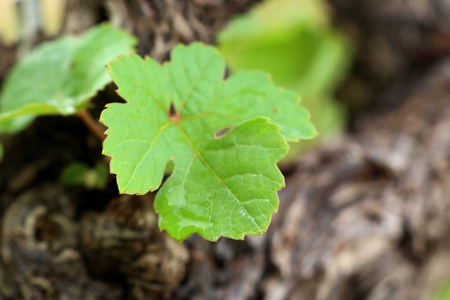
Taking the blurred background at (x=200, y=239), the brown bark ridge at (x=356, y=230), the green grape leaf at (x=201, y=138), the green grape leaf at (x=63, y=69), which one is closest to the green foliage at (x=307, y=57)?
the blurred background at (x=200, y=239)

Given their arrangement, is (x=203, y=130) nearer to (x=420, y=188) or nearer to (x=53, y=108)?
(x=53, y=108)

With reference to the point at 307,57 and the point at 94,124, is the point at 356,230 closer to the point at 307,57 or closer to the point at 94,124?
the point at 94,124

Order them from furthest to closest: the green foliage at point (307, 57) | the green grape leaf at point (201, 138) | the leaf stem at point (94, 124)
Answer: the green foliage at point (307, 57), the leaf stem at point (94, 124), the green grape leaf at point (201, 138)

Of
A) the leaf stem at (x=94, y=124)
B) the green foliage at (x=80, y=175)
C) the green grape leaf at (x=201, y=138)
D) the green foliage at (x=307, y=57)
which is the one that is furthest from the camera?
the green foliage at (x=307, y=57)

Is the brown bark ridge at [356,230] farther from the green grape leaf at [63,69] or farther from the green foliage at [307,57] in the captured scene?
the green foliage at [307,57]

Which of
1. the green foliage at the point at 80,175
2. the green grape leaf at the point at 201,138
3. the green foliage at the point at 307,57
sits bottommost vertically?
the green foliage at the point at 307,57
